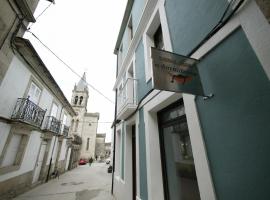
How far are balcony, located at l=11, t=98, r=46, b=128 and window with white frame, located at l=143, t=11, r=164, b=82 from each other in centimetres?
729

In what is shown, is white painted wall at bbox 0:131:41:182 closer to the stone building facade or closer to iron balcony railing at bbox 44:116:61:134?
iron balcony railing at bbox 44:116:61:134

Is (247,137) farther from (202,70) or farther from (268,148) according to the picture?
(202,70)

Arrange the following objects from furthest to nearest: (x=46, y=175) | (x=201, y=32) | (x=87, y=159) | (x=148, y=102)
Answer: (x=87, y=159)
(x=46, y=175)
(x=148, y=102)
(x=201, y=32)

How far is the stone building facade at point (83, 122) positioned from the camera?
30.0 metres

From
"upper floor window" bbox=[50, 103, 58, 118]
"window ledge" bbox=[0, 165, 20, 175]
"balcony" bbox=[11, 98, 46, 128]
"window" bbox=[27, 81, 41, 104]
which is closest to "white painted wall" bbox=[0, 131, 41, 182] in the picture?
"window ledge" bbox=[0, 165, 20, 175]

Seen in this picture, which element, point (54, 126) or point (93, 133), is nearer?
point (54, 126)

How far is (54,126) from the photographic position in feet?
38.9

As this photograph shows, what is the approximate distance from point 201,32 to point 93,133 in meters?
36.6

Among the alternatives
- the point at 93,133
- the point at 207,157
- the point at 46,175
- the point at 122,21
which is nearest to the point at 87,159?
the point at 93,133

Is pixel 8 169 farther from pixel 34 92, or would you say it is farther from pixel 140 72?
pixel 140 72

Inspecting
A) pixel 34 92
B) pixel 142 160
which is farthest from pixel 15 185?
pixel 142 160

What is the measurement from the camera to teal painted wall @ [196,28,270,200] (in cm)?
127

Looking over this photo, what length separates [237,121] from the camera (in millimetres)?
1494

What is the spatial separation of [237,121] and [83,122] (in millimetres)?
33142
